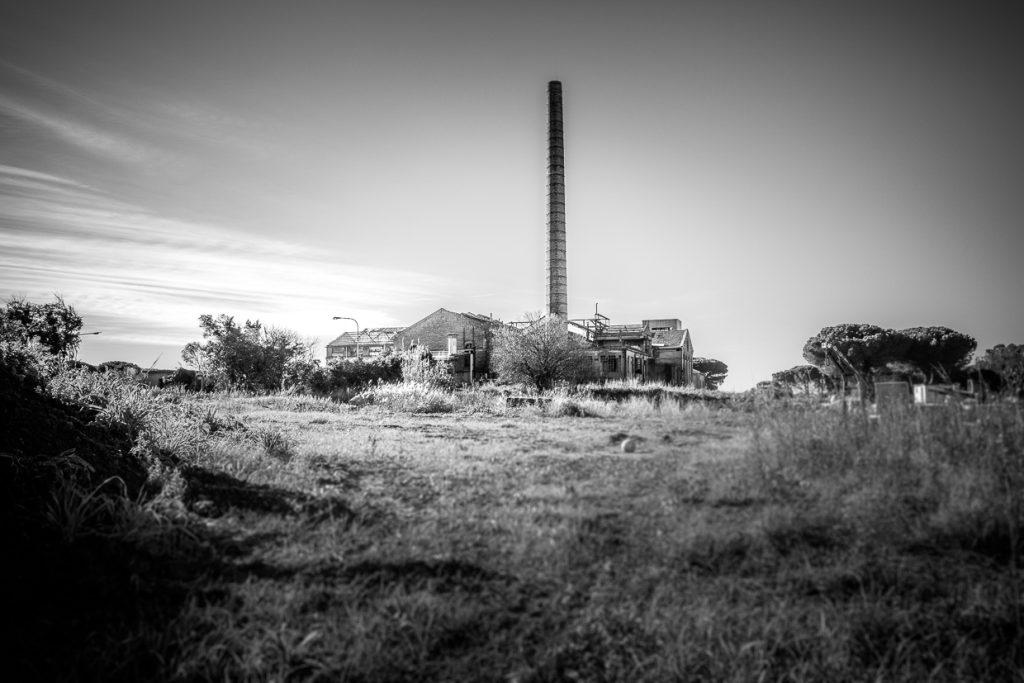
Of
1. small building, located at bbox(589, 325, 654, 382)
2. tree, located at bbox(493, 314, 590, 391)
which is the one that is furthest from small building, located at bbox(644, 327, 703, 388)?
tree, located at bbox(493, 314, 590, 391)

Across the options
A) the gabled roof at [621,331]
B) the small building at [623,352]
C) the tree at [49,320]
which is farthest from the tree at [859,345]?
the gabled roof at [621,331]

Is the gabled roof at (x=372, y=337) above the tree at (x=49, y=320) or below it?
above

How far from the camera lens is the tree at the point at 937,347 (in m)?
5.05

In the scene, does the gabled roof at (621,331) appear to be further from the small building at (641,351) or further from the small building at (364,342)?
the small building at (364,342)

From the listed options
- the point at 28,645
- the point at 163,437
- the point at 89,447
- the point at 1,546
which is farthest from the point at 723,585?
the point at 163,437

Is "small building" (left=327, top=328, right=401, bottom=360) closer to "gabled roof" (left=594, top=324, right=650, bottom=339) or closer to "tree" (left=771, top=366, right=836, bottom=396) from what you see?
"gabled roof" (left=594, top=324, right=650, bottom=339)

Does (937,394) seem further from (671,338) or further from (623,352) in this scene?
(671,338)

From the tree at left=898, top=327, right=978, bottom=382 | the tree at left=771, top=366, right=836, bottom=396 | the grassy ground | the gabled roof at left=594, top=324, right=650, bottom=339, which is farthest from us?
the gabled roof at left=594, top=324, right=650, bottom=339

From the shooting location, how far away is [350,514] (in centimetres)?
398

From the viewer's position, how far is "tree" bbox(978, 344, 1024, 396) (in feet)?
12.5

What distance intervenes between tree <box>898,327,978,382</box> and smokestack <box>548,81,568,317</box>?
32190 millimetres

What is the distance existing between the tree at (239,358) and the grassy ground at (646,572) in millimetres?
22724

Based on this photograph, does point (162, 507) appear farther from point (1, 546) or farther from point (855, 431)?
point (855, 431)

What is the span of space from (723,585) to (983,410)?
226 cm
